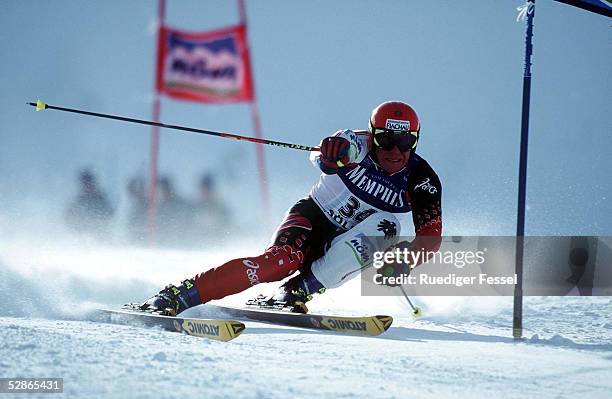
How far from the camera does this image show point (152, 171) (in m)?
9.75

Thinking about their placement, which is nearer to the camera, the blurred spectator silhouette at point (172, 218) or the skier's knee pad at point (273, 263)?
the skier's knee pad at point (273, 263)

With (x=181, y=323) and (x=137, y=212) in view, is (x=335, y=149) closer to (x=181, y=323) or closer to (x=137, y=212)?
(x=181, y=323)

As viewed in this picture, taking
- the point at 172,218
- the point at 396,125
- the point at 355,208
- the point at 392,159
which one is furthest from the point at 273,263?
the point at 172,218

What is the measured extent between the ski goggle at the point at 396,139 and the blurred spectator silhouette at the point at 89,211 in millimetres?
4188

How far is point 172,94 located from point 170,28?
0.84m

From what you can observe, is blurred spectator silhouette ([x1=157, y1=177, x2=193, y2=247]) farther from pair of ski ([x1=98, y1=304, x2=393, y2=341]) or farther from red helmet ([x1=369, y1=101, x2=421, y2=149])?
red helmet ([x1=369, y1=101, x2=421, y2=149])

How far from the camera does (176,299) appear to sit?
3.33 metres

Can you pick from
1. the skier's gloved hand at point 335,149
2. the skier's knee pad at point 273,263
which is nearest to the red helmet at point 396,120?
the skier's gloved hand at point 335,149

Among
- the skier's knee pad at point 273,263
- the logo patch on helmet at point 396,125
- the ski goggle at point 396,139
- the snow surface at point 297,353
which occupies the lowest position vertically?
the snow surface at point 297,353

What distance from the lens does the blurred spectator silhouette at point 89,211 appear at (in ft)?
24.3

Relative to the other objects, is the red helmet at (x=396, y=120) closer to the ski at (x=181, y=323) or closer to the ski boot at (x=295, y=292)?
the ski boot at (x=295, y=292)

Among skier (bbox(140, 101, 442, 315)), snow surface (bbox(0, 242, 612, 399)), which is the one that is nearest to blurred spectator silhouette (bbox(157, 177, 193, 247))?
snow surface (bbox(0, 242, 612, 399))

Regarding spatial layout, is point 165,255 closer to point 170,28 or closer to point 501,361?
point 170,28

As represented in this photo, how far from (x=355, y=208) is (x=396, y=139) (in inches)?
18.2
